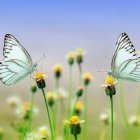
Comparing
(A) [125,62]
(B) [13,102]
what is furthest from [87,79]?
(A) [125,62]

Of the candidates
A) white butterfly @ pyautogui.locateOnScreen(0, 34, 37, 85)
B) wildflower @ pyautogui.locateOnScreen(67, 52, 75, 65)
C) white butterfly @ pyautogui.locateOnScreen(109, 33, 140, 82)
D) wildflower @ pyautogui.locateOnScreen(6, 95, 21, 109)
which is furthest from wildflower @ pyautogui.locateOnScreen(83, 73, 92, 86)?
white butterfly @ pyautogui.locateOnScreen(109, 33, 140, 82)

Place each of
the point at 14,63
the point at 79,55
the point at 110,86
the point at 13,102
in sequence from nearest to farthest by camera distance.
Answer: the point at 110,86 → the point at 14,63 → the point at 79,55 → the point at 13,102

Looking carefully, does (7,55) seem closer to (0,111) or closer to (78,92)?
(78,92)

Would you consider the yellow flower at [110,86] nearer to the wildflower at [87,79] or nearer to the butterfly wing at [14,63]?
the butterfly wing at [14,63]

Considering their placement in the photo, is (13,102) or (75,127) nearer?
(75,127)

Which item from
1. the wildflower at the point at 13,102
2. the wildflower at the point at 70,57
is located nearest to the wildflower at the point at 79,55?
the wildflower at the point at 70,57

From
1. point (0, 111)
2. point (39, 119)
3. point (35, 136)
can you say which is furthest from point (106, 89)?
point (0, 111)

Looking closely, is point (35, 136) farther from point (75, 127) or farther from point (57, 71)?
point (57, 71)
